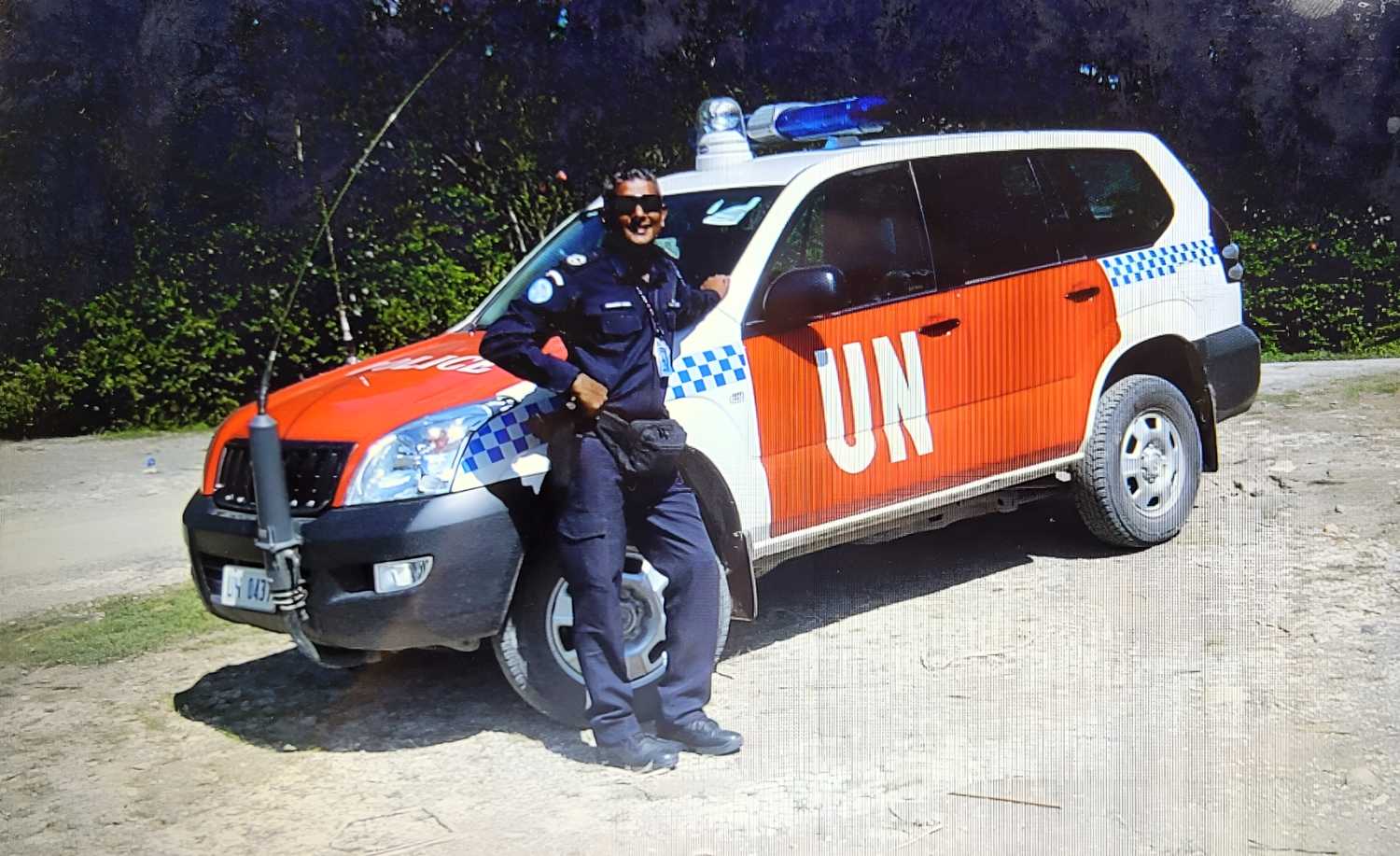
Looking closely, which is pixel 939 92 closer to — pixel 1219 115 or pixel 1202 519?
pixel 1219 115

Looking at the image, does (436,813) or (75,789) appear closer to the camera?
(436,813)

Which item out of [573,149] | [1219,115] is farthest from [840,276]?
[1219,115]

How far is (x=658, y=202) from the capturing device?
A: 366 cm

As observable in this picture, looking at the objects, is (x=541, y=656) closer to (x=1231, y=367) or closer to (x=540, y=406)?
(x=540, y=406)

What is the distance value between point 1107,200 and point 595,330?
259cm

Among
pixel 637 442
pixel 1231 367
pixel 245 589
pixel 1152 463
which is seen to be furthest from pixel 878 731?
pixel 1231 367

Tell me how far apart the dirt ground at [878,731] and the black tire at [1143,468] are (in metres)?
0.14

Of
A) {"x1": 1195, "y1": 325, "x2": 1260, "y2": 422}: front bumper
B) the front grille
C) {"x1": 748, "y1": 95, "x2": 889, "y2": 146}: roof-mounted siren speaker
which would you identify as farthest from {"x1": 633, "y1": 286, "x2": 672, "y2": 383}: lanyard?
{"x1": 1195, "y1": 325, "x2": 1260, "y2": 422}: front bumper

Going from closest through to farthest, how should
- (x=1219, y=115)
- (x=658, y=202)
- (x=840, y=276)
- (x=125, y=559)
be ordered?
(x=658, y=202) < (x=840, y=276) < (x=125, y=559) < (x=1219, y=115)

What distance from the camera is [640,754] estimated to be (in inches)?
145

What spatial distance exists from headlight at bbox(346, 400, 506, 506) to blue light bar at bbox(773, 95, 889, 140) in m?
2.04

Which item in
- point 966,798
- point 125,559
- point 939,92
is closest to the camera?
point 966,798

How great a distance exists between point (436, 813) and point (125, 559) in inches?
133

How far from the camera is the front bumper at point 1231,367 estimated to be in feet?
18.0
